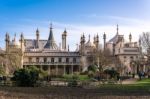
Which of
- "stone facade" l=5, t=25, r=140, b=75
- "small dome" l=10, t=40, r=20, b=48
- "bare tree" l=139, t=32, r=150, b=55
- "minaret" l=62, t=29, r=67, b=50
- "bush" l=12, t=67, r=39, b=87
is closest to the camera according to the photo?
"bush" l=12, t=67, r=39, b=87

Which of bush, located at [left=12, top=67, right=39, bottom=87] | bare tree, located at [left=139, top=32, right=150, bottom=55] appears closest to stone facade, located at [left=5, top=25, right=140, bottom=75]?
bare tree, located at [left=139, top=32, right=150, bottom=55]

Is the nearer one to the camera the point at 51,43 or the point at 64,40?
the point at 64,40

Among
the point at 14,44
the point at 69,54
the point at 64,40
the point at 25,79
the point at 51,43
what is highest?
the point at 64,40

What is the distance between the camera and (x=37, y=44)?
440 feet

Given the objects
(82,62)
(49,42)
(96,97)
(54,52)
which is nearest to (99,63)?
(82,62)

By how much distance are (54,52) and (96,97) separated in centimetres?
9732

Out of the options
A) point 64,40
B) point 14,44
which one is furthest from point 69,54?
point 14,44

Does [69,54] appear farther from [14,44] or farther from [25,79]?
[25,79]

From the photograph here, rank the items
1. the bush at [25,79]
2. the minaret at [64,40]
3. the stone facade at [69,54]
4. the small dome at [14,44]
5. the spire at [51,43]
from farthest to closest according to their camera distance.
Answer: the spire at [51,43]
the minaret at [64,40]
the small dome at [14,44]
the stone facade at [69,54]
the bush at [25,79]

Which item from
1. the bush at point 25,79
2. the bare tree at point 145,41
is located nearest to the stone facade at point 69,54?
the bare tree at point 145,41

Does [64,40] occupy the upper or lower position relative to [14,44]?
upper

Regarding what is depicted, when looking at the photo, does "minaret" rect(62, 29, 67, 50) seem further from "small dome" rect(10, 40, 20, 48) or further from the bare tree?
the bare tree

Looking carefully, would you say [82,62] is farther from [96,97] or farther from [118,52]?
[96,97]

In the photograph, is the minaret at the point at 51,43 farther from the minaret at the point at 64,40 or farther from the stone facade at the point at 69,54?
the minaret at the point at 64,40
